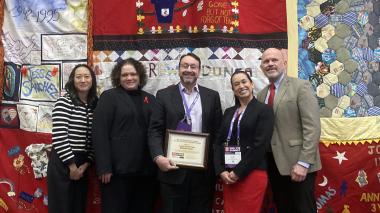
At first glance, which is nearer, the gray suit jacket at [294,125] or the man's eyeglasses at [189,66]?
the gray suit jacket at [294,125]

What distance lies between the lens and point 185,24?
377 cm

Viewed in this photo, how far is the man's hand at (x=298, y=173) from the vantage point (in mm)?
2805

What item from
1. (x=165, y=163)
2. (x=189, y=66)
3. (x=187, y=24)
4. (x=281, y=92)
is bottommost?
(x=165, y=163)

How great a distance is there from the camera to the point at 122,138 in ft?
10.1

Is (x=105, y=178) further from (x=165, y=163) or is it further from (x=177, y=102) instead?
(x=177, y=102)

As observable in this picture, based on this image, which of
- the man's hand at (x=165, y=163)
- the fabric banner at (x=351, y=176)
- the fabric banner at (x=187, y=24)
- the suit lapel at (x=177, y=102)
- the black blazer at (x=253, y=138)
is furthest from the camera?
the fabric banner at (x=187, y=24)

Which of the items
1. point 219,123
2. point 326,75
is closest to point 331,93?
point 326,75

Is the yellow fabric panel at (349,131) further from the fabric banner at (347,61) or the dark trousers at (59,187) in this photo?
the dark trousers at (59,187)

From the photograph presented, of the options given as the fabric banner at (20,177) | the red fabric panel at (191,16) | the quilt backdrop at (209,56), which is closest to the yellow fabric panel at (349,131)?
the quilt backdrop at (209,56)

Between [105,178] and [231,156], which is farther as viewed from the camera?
[105,178]

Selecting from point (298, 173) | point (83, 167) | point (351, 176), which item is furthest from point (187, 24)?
point (351, 176)

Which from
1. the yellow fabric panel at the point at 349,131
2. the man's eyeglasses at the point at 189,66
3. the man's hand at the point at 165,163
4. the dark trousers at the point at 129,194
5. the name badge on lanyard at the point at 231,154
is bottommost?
the dark trousers at the point at 129,194

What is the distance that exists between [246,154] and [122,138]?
961 mm

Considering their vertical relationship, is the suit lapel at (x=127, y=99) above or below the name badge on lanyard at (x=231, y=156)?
above
